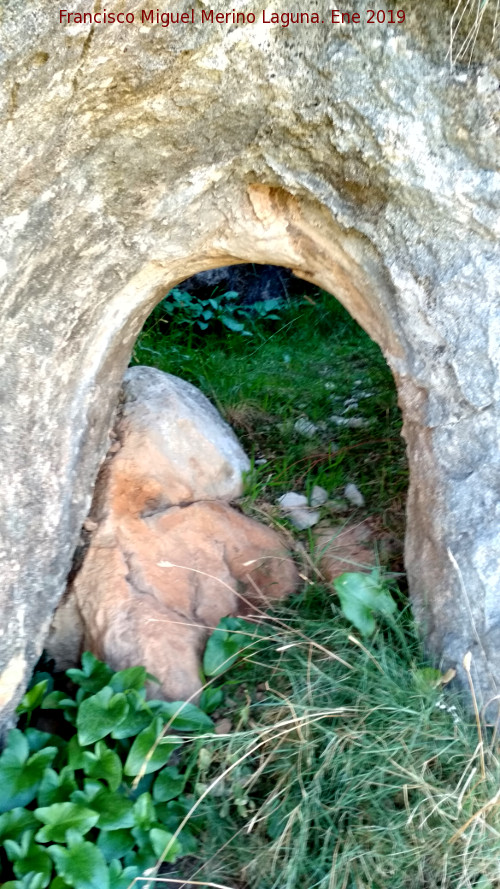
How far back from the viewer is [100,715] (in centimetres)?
180

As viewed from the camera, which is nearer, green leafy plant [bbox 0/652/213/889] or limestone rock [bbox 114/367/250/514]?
green leafy plant [bbox 0/652/213/889]

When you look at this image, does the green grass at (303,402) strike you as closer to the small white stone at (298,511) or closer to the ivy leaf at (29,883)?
the small white stone at (298,511)

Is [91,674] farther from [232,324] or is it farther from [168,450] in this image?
[232,324]

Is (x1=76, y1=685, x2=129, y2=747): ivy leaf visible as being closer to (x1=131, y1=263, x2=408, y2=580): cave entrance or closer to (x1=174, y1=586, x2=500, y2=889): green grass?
(x1=174, y1=586, x2=500, y2=889): green grass

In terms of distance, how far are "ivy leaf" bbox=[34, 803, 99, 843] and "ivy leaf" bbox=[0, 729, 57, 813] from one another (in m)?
0.10

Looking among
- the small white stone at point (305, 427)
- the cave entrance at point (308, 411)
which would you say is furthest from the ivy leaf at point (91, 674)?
the small white stone at point (305, 427)

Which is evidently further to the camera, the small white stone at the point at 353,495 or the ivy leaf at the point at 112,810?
the small white stone at the point at 353,495

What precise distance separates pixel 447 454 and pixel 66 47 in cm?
129

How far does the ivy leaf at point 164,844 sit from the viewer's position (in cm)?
164

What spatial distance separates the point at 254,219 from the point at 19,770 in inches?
60.8

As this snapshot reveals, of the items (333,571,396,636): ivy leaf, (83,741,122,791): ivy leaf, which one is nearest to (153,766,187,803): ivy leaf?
(83,741,122,791): ivy leaf

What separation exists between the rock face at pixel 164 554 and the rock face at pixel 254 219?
159 mm

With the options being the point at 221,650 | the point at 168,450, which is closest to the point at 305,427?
the point at 168,450

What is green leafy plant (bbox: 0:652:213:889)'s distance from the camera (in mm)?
1594
